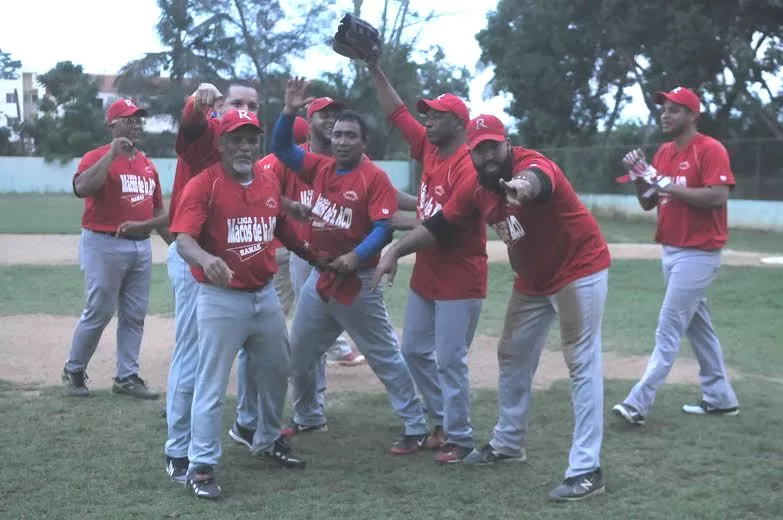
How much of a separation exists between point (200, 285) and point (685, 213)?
11.4 ft

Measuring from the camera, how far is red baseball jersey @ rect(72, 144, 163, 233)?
294 inches

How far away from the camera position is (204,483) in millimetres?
5074

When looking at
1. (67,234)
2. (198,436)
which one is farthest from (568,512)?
(67,234)

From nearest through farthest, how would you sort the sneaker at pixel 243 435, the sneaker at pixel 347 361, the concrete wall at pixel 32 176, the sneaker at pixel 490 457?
the sneaker at pixel 490 457
the sneaker at pixel 243 435
the sneaker at pixel 347 361
the concrete wall at pixel 32 176

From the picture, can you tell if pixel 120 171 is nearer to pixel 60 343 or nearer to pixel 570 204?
pixel 60 343

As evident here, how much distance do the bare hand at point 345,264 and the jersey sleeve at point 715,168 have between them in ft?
8.61

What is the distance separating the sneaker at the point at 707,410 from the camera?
687 centimetres

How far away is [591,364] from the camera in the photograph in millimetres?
5273

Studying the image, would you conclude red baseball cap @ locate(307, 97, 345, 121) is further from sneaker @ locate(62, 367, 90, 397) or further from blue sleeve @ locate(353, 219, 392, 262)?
sneaker @ locate(62, 367, 90, 397)

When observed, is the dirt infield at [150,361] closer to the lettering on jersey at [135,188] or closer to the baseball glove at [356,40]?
the lettering on jersey at [135,188]

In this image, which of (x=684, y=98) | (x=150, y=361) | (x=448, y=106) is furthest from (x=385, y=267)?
(x=150, y=361)

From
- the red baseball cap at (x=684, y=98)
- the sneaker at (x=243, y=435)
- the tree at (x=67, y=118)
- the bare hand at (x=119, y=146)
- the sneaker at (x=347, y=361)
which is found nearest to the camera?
the sneaker at (x=243, y=435)

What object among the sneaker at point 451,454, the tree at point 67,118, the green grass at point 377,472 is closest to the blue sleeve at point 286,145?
the green grass at point 377,472

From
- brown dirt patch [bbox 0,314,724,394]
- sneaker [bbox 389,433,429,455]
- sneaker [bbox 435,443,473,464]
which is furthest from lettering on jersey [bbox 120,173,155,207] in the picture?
sneaker [bbox 435,443,473,464]
